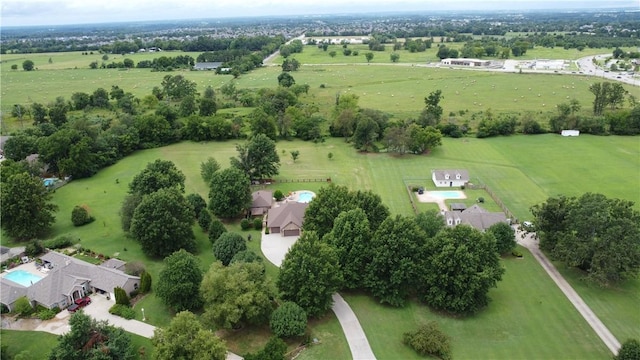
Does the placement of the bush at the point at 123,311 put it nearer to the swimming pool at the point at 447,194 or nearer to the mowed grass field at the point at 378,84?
the swimming pool at the point at 447,194

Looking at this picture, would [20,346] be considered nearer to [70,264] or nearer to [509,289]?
[70,264]

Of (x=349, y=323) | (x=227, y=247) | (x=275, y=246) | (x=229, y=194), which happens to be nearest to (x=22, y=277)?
(x=227, y=247)

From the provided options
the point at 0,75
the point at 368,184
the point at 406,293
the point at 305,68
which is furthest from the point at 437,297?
the point at 0,75

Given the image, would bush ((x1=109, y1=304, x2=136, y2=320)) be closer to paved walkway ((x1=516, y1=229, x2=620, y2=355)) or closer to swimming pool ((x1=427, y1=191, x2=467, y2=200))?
paved walkway ((x1=516, y1=229, x2=620, y2=355))

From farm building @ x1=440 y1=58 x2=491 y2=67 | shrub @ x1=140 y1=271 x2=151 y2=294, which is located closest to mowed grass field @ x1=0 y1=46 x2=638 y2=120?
farm building @ x1=440 y1=58 x2=491 y2=67

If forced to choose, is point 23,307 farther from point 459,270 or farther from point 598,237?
point 598,237

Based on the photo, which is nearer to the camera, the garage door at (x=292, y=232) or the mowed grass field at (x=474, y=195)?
the mowed grass field at (x=474, y=195)

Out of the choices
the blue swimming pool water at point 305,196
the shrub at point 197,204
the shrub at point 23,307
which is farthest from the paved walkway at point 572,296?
the shrub at point 23,307
